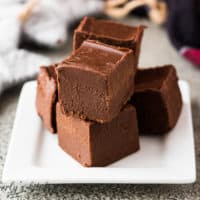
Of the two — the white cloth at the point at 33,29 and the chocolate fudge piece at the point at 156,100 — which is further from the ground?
the chocolate fudge piece at the point at 156,100

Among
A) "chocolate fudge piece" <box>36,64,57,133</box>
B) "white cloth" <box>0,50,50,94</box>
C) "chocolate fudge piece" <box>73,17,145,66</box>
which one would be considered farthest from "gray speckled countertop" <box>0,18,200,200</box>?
"chocolate fudge piece" <box>73,17,145,66</box>

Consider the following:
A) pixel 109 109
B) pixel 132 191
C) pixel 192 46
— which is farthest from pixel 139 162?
pixel 192 46

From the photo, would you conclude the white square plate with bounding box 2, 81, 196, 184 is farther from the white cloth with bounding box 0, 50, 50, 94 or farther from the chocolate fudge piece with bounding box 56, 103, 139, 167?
the white cloth with bounding box 0, 50, 50, 94

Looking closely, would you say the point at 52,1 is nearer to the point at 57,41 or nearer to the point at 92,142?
the point at 57,41

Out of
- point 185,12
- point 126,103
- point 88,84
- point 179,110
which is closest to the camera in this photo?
point 88,84

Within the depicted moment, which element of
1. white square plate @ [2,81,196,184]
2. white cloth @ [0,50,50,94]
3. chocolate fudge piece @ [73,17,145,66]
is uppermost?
chocolate fudge piece @ [73,17,145,66]

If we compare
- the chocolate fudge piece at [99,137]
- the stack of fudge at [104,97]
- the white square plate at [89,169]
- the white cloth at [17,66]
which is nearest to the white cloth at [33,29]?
the white cloth at [17,66]

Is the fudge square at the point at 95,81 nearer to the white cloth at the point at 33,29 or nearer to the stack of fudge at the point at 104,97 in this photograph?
the stack of fudge at the point at 104,97
